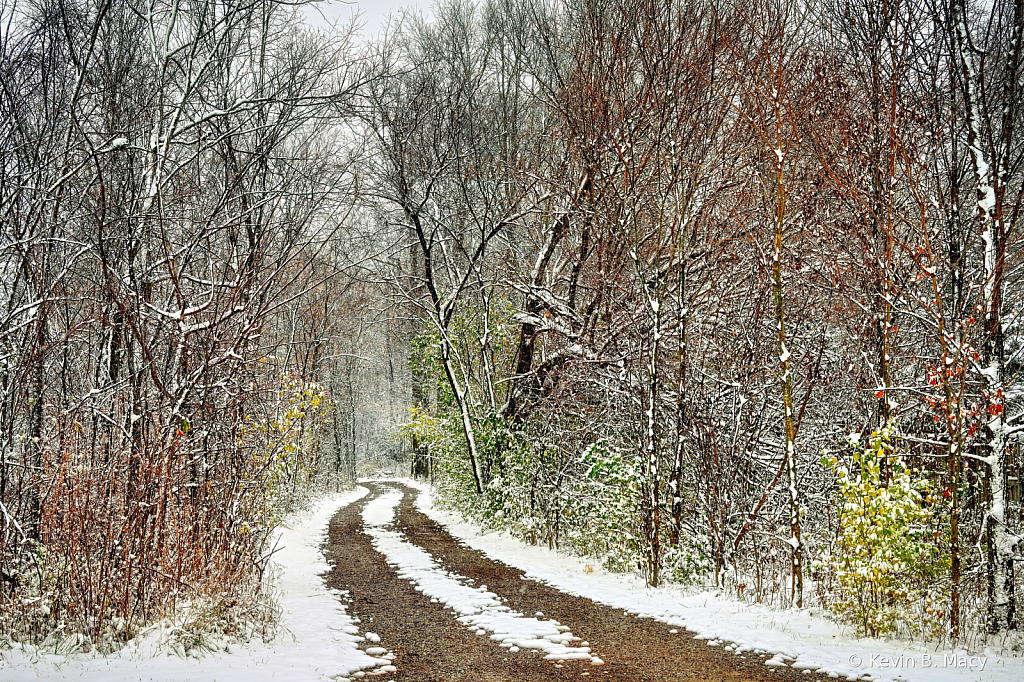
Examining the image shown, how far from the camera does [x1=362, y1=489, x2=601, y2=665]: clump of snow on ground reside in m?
6.11

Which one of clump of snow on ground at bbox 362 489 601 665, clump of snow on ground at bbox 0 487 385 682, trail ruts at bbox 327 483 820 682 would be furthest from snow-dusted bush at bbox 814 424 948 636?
clump of snow on ground at bbox 0 487 385 682

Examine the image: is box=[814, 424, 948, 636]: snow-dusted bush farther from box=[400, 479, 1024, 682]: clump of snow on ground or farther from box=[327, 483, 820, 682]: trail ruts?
box=[327, 483, 820, 682]: trail ruts

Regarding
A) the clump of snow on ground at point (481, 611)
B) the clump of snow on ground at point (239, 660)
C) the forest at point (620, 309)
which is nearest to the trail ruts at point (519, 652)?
the clump of snow on ground at point (481, 611)

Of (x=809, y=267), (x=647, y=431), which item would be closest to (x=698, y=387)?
(x=647, y=431)

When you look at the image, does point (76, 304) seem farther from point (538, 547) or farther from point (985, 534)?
point (985, 534)

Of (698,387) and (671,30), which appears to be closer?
(698,387)

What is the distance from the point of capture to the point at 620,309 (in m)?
11.4

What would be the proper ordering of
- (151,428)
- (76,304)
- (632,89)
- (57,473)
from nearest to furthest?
(57,473), (151,428), (76,304), (632,89)

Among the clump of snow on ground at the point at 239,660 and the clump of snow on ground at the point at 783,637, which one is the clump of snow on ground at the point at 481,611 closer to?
the clump of snow on ground at the point at 783,637

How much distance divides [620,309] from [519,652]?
659cm

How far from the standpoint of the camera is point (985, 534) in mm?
6043

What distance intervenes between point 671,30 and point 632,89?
3.36 meters

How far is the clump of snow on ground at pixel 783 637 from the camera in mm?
5094

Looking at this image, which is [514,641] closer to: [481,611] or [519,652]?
[519,652]
